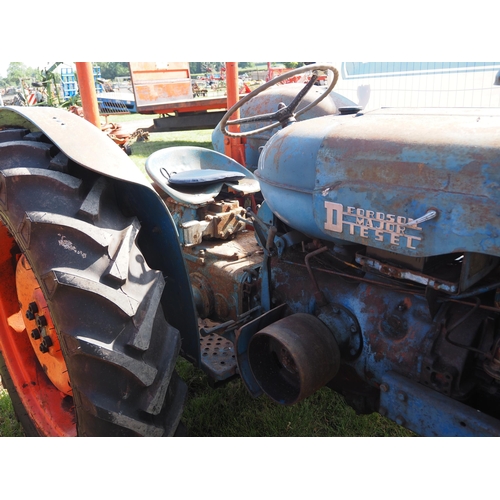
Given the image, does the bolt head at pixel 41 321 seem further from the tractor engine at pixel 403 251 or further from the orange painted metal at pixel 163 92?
the orange painted metal at pixel 163 92

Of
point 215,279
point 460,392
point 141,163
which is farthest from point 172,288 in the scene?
point 141,163

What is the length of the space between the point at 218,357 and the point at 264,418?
1.10 ft

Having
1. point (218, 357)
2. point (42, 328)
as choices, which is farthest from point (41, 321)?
point (218, 357)

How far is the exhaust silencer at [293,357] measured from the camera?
1.47 m

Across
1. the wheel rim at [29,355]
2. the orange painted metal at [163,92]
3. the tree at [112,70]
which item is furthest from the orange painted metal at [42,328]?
the tree at [112,70]

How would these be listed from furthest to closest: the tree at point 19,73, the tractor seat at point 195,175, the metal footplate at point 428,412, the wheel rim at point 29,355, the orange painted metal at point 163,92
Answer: the tree at point 19,73 → the orange painted metal at point 163,92 → the tractor seat at point 195,175 → the wheel rim at point 29,355 → the metal footplate at point 428,412

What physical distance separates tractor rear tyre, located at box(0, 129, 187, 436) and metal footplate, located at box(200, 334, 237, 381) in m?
0.31

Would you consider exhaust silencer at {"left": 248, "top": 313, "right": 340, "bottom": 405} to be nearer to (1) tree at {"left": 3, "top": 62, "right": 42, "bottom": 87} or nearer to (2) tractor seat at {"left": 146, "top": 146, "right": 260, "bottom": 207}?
(2) tractor seat at {"left": 146, "top": 146, "right": 260, "bottom": 207}

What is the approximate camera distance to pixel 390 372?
1427 millimetres

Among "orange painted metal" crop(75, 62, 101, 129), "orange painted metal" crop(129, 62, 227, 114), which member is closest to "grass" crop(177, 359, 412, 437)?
"orange painted metal" crop(75, 62, 101, 129)

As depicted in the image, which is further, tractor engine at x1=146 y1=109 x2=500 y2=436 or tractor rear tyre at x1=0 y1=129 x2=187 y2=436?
tractor rear tyre at x1=0 y1=129 x2=187 y2=436

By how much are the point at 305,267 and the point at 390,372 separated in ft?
1.53

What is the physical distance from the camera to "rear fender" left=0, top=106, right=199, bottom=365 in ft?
4.78

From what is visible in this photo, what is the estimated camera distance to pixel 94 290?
129 centimetres
